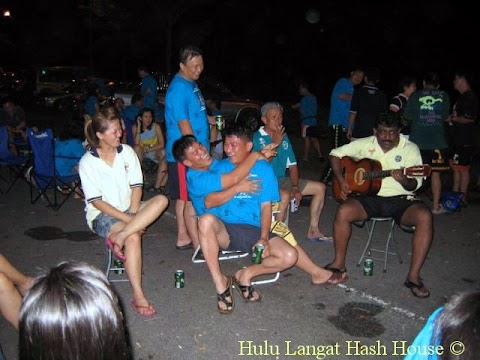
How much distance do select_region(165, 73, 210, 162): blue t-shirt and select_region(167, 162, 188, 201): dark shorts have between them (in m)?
0.10

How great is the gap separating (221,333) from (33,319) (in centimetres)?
242

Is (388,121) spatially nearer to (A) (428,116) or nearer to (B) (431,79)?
(A) (428,116)

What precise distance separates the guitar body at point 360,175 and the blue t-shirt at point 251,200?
100 centimetres

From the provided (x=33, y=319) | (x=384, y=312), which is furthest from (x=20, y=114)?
(x=33, y=319)

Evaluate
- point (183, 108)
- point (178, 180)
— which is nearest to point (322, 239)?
point (178, 180)

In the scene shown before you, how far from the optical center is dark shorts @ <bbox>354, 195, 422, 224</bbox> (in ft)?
14.7

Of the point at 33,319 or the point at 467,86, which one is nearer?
the point at 33,319

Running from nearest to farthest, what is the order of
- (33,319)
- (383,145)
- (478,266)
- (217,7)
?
(33,319)
(383,145)
(478,266)
(217,7)

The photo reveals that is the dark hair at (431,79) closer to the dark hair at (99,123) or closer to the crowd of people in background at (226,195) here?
the crowd of people in background at (226,195)

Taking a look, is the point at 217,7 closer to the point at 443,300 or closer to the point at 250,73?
the point at 250,73

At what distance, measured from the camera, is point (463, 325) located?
1276mm

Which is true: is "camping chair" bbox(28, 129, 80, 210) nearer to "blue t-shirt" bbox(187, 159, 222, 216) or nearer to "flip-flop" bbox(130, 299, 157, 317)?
"blue t-shirt" bbox(187, 159, 222, 216)

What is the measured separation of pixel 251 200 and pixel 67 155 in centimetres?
365

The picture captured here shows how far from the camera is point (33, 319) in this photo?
1.33 metres
